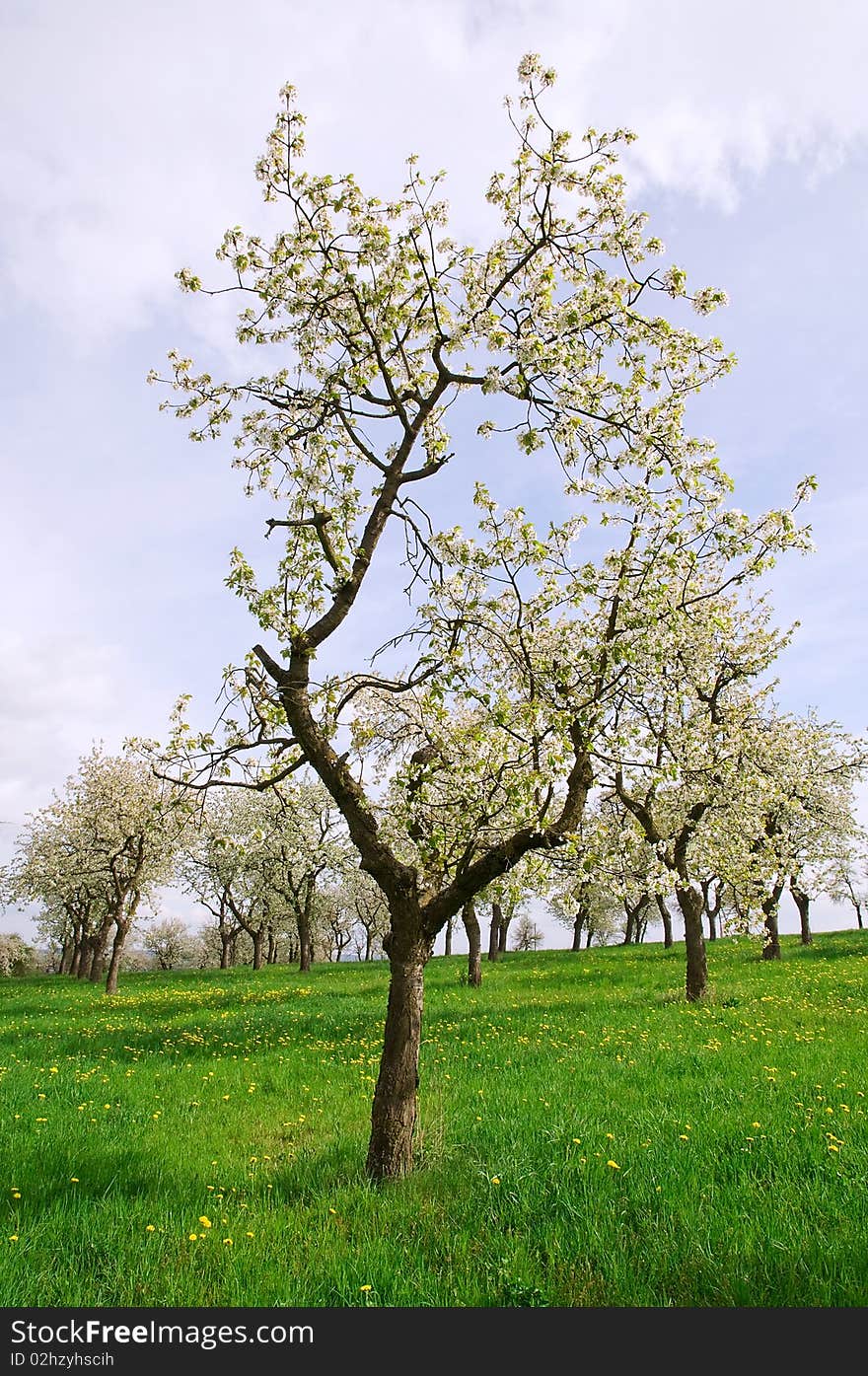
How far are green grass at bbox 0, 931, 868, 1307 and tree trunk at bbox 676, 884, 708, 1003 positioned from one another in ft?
11.9

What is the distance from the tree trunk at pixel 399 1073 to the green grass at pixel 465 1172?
28 cm

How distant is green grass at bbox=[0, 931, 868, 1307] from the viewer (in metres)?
5.45

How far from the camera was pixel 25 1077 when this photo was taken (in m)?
13.2

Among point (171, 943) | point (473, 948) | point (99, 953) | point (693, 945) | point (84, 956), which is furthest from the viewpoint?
point (171, 943)

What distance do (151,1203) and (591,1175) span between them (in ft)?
14.1

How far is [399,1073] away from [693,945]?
15.1 meters

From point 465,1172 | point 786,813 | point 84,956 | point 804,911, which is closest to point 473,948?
point 786,813

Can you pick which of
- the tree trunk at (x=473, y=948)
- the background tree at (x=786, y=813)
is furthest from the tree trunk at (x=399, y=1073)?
the tree trunk at (x=473, y=948)

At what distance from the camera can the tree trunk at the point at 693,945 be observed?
2052 cm

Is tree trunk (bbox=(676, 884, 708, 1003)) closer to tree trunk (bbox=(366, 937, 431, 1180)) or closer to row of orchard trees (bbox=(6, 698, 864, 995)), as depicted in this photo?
row of orchard trees (bbox=(6, 698, 864, 995))

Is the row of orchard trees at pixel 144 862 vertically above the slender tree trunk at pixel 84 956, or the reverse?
the row of orchard trees at pixel 144 862

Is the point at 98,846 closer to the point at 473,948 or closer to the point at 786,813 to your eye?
the point at 473,948

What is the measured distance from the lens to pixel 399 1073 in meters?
8.11

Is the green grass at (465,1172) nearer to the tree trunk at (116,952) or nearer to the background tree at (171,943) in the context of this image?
the tree trunk at (116,952)
